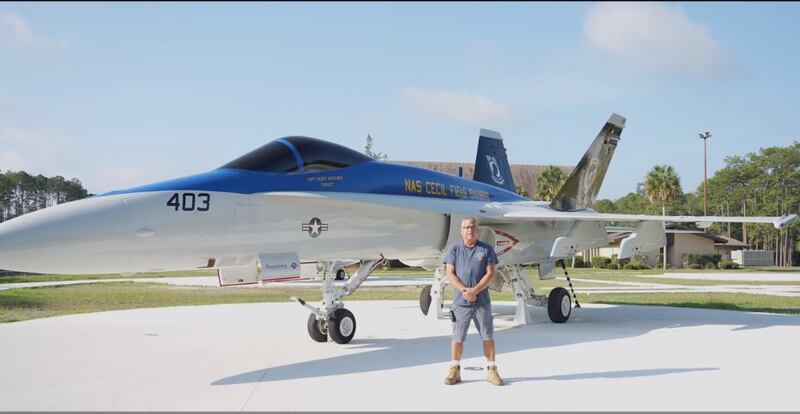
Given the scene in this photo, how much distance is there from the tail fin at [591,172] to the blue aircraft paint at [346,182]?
7.72ft

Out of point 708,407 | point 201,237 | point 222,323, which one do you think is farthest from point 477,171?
point 708,407

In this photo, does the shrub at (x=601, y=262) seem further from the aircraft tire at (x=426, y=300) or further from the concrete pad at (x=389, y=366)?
the aircraft tire at (x=426, y=300)

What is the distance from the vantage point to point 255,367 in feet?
23.2

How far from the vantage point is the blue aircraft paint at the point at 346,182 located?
7326mm

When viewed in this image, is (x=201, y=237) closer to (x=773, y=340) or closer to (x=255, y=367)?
(x=255, y=367)

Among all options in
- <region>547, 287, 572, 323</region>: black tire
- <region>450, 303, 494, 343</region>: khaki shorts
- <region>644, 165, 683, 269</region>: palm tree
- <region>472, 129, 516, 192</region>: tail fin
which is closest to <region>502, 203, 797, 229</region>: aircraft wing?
<region>547, 287, 572, 323</region>: black tire

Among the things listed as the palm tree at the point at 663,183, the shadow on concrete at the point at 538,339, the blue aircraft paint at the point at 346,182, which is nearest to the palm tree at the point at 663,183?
the palm tree at the point at 663,183

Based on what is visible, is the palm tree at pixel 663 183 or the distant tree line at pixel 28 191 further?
the distant tree line at pixel 28 191

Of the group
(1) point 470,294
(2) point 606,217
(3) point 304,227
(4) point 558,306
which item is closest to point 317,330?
(3) point 304,227

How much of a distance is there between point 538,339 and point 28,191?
→ 75.1 metres

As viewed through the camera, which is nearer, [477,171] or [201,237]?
[201,237]

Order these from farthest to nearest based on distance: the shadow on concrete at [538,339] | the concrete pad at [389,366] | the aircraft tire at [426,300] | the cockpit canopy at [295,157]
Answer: the aircraft tire at [426,300]
the cockpit canopy at [295,157]
the shadow on concrete at [538,339]
the concrete pad at [389,366]

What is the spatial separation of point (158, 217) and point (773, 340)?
341 inches

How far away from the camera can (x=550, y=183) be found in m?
59.0
